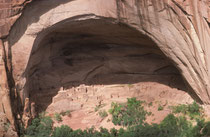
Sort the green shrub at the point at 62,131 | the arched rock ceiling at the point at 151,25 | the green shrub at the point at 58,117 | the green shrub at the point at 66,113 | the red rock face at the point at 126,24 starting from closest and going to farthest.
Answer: the red rock face at the point at 126,24
the arched rock ceiling at the point at 151,25
the green shrub at the point at 62,131
the green shrub at the point at 58,117
the green shrub at the point at 66,113

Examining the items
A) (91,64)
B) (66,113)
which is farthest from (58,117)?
(91,64)

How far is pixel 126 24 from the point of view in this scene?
11.0 meters

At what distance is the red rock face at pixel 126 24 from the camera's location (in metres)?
9.96

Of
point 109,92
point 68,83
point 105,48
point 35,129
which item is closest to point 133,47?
point 105,48

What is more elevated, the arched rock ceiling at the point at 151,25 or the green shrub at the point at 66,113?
the arched rock ceiling at the point at 151,25

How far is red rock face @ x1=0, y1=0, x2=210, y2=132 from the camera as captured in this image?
996 cm

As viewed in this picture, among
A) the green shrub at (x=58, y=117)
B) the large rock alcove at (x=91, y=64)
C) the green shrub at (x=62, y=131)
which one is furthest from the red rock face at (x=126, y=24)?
the green shrub at (x=62, y=131)

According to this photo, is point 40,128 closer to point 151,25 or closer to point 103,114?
point 103,114

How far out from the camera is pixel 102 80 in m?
13.4

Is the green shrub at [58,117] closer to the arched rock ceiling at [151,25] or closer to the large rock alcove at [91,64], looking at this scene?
the large rock alcove at [91,64]

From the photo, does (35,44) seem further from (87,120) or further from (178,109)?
(178,109)

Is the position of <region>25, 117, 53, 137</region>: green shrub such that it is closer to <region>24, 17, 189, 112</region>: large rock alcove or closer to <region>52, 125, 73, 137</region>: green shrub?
<region>52, 125, 73, 137</region>: green shrub

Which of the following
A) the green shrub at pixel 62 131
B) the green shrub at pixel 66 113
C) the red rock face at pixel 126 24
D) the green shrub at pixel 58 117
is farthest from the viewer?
the green shrub at pixel 66 113

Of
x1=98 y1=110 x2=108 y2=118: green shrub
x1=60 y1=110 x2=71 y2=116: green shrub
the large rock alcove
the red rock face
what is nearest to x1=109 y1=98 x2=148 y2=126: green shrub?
x1=98 y1=110 x2=108 y2=118: green shrub
